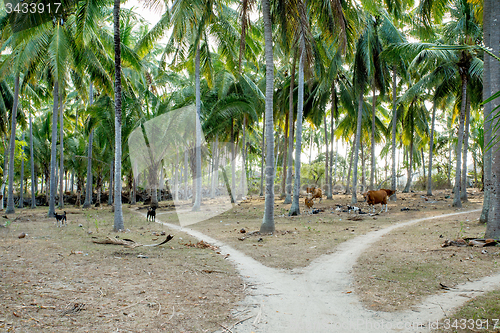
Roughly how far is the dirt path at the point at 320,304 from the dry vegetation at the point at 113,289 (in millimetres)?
388

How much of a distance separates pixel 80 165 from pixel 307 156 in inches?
1453

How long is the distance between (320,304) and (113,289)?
3180 mm

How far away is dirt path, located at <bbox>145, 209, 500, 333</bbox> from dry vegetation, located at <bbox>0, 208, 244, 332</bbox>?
0.39m

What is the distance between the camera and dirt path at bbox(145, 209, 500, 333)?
403 cm

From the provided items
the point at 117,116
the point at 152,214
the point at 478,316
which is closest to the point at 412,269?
the point at 478,316

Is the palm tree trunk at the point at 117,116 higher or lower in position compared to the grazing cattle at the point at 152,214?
higher

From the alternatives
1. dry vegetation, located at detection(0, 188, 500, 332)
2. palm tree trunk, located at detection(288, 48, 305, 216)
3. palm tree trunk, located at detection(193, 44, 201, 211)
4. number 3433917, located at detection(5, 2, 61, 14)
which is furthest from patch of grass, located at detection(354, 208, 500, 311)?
palm tree trunk, located at detection(193, 44, 201, 211)

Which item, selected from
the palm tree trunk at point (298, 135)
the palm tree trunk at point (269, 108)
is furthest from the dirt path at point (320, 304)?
the palm tree trunk at point (298, 135)

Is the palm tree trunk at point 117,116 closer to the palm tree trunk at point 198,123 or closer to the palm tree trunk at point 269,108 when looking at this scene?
the palm tree trunk at point 269,108

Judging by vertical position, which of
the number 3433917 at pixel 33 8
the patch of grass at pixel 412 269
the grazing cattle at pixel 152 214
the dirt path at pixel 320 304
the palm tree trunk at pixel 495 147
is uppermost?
the number 3433917 at pixel 33 8

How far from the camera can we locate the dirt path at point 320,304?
4.03 metres

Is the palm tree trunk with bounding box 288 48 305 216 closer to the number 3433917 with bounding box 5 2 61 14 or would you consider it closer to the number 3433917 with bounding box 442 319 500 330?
the number 3433917 with bounding box 5 2 61 14

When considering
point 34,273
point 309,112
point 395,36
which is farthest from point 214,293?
point 309,112

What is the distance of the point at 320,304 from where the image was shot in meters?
4.77
